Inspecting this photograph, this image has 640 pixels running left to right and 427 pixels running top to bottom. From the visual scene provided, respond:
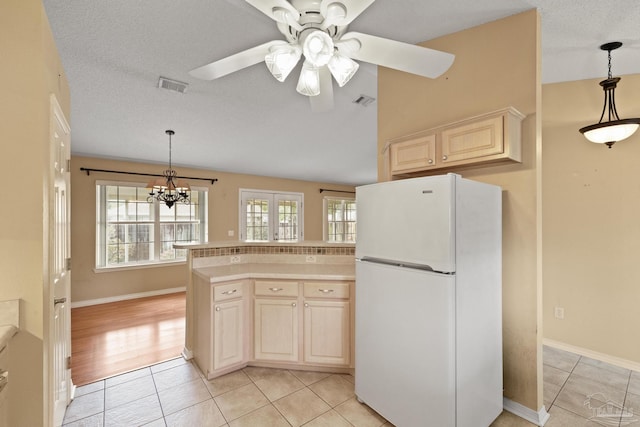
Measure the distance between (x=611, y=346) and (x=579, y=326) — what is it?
0.24m

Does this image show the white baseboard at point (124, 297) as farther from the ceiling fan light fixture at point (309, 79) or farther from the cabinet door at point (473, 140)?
the cabinet door at point (473, 140)

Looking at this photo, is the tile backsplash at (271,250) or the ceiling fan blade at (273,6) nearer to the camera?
the ceiling fan blade at (273,6)

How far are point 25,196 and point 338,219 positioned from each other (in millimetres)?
7158

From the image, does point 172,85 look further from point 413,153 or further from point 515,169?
point 515,169

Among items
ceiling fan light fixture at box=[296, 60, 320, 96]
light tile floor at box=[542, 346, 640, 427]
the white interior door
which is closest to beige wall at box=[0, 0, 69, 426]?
the white interior door

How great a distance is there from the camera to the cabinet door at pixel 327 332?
2.33 meters

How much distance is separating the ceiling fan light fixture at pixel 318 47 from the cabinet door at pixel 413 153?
1181mm

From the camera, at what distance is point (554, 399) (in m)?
2.03

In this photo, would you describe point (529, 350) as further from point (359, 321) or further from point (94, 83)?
point (94, 83)

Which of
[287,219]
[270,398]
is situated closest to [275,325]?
[270,398]

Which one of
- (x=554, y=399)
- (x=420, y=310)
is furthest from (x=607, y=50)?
(x=554, y=399)

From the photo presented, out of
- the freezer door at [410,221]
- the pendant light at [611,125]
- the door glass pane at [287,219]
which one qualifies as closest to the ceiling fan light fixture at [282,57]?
the freezer door at [410,221]

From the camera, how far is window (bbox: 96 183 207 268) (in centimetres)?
470

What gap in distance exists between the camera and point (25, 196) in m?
1.26
